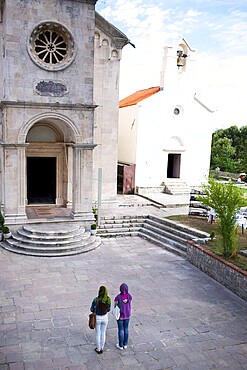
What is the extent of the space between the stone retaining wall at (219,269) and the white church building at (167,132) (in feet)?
37.1

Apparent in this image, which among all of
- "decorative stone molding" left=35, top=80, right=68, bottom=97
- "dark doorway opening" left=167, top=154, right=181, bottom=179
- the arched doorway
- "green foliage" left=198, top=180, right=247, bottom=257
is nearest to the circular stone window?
"decorative stone molding" left=35, top=80, right=68, bottom=97

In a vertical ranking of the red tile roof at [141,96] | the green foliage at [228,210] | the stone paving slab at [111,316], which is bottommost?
the stone paving slab at [111,316]

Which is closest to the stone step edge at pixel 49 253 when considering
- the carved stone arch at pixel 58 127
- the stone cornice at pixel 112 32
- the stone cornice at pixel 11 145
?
the stone cornice at pixel 11 145

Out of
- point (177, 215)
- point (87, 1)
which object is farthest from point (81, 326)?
point (87, 1)

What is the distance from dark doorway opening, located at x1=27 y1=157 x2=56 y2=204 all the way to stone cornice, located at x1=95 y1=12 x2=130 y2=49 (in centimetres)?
708

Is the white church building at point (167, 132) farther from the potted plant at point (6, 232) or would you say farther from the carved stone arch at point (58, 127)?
the potted plant at point (6, 232)

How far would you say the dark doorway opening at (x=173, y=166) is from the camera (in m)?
28.4

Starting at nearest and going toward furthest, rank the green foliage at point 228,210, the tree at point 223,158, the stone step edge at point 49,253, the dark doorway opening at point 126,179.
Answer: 1. the green foliage at point 228,210
2. the stone step edge at point 49,253
3. the dark doorway opening at point 126,179
4. the tree at point 223,158

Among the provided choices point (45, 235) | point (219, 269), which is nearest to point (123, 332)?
point (219, 269)

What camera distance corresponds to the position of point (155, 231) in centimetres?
1872

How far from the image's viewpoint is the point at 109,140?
21.1 m

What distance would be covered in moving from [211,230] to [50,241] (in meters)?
7.29

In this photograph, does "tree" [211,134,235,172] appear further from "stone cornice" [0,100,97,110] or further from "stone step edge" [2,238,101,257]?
"stone step edge" [2,238,101,257]

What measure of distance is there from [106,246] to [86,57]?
8744mm
